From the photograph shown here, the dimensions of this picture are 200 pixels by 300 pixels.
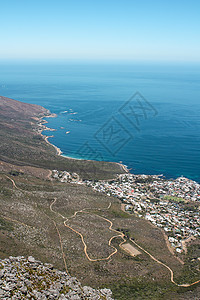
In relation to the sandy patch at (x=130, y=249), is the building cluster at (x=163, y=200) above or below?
below

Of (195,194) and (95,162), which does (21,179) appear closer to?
(95,162)

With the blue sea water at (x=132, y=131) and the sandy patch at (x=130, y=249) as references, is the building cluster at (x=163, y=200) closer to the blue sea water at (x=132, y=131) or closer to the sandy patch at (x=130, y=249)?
the sandy patch at (x=130, y=249)

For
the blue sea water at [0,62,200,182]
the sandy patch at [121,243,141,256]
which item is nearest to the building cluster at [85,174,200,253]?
the sandy patch at [121,243,141,256]

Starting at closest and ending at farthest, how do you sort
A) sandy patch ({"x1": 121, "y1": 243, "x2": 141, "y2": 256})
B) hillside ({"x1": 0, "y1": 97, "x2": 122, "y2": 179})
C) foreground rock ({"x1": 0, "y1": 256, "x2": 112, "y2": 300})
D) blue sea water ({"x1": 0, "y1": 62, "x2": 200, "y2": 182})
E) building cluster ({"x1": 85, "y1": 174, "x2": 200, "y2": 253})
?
foreground rock ({"x1": 0, "y1": 256, "x2": 112, "y2": 300}) → sandy patch ({"x1": 121, "y1": 243, "x2": 141, "y2": 256}) → building cluster ({"x1": 85, "y1": 174, "x2": 200, "y2": 253}) → hillside ({"x1": 0, "y1": 97, "x2": 122, "y2": 179}) → blue sea water ({"x1": 0, "y1": 62, "x2": 200, "y2": 182})

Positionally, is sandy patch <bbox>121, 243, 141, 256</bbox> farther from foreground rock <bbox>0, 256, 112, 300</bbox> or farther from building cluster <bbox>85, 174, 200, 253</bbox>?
foreground rock <bbox>0, 256, 112, 300</bbox>

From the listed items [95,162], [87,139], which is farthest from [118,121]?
[95,162]

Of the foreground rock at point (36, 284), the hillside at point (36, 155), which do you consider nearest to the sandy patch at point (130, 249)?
the foreground rock at point (36, 284)

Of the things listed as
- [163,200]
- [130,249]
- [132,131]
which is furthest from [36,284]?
[132,131]
